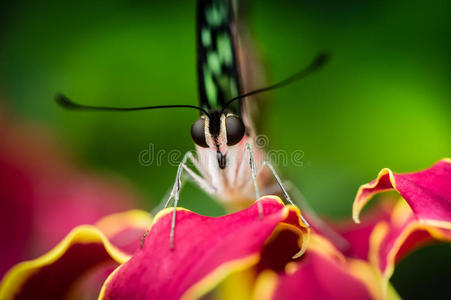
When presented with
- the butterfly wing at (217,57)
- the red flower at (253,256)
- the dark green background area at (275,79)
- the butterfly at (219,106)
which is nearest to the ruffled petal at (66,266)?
the red flower at (253,256)

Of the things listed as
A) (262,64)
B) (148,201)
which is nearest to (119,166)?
(148,201)

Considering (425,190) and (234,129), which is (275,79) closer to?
(234,129)

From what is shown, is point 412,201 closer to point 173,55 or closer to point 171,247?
point 171,247

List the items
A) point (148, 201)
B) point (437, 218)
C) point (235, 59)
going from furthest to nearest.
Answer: point (148, 201), point (235, 59), point (437, 218)

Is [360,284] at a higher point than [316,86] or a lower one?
lower

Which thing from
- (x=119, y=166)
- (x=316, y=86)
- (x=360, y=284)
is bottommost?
(x=360, y=284)

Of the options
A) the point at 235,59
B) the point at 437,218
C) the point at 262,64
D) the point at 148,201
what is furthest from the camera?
the point at 148,201

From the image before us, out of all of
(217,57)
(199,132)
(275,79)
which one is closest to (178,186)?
(199,132)

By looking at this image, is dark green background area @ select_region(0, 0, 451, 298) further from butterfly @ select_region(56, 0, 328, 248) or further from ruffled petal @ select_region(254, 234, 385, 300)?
ruffled petal @ select_region(254, 234, 385, 300)
